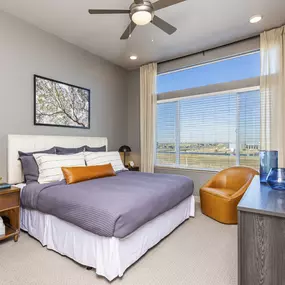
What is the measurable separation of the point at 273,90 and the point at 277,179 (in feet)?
7.31

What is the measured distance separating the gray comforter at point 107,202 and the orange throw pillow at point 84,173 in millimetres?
114

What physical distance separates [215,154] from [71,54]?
330cm

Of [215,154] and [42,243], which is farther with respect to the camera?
[215,154]

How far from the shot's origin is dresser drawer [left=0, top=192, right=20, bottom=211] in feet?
7.11

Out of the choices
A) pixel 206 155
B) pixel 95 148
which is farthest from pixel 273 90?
pixel 95 148

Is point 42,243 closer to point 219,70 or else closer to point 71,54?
point 71,54

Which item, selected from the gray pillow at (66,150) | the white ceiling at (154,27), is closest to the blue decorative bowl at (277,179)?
the white ceiling at (154,27)

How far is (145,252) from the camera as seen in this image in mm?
2051

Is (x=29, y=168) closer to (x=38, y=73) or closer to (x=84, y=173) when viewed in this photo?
(x=84, y=173)

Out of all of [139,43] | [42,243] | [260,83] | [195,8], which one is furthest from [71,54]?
[260,83]

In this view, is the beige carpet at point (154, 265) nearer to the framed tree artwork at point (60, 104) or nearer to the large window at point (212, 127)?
the large window at point (212, 127)

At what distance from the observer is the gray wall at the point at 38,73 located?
2.74 metres

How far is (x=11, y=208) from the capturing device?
7.35ft

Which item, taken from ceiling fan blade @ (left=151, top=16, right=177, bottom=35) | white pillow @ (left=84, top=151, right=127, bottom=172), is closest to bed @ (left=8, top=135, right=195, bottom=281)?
white pillow @ (left=84, top=151, right=127, bottom=172)
